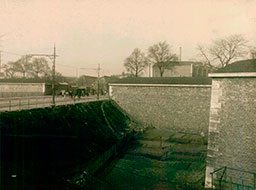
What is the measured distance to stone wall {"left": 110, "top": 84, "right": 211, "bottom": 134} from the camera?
21.0m

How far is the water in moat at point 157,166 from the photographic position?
1048 centimetres

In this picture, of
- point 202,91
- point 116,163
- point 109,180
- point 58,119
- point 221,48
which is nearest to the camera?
point 109,180

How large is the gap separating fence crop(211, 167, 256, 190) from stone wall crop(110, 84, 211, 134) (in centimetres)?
1090

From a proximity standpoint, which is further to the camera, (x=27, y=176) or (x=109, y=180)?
(x=109, y=180)

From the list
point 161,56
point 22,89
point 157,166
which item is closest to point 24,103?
point 157,166

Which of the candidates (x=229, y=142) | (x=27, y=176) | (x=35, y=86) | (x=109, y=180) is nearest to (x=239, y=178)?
(x=229, y=142)

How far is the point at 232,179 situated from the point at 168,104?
43.1ft

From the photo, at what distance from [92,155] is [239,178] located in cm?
747

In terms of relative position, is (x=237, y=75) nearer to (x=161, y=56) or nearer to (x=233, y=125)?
(x=233, y=125)

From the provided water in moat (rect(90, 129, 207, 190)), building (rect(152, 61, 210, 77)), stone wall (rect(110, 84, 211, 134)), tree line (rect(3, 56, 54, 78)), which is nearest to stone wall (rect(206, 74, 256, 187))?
water in moat (rect(90, 129, 207, 190))

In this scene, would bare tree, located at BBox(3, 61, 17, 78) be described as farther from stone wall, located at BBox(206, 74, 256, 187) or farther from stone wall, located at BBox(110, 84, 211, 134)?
stone wall, located at BBox(206, 74, 256, 187)

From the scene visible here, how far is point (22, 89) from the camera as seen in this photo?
109 ft

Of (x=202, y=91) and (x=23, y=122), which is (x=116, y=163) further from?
(x=202, y=91)

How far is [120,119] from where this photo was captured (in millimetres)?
22750
